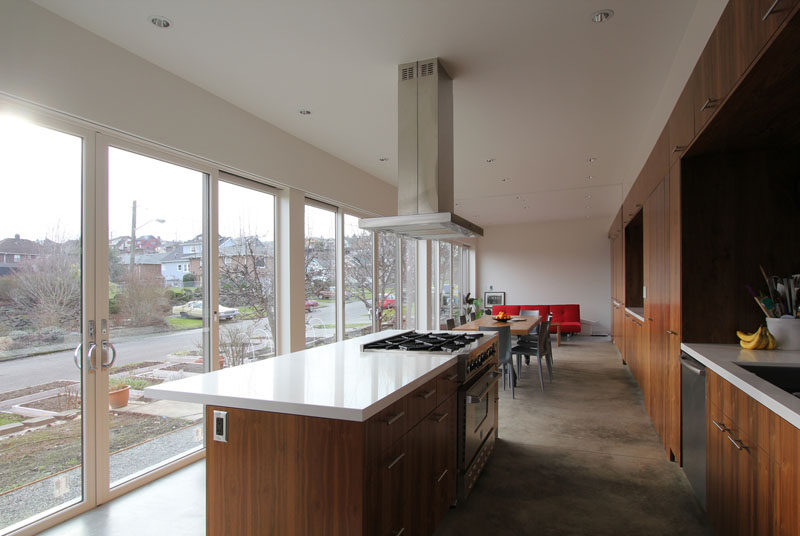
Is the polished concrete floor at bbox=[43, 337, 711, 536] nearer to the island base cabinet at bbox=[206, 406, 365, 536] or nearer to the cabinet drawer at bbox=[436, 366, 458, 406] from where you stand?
the cabinet drawer at bbox=[436, 366, 458, 406]

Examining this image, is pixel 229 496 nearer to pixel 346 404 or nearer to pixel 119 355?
pixel 346 404

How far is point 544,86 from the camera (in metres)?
3.13

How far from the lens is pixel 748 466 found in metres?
1.58

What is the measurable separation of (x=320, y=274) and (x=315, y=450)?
343 centimetres

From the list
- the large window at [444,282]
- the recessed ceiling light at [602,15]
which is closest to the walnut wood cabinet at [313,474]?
the recessed ceiling light at [602,15]

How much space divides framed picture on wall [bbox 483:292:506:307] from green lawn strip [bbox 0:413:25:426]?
9405 millimetres

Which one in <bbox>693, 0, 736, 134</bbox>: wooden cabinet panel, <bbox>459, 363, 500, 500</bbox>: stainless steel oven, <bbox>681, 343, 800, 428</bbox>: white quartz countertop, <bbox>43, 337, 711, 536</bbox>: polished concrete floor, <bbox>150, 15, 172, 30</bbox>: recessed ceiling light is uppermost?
<bbox>150, 15, 172, 30</bbox>: recessed ceiling light

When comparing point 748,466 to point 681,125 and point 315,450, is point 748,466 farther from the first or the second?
point 681,125

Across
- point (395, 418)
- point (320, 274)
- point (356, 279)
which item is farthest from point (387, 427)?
point (356, 279)

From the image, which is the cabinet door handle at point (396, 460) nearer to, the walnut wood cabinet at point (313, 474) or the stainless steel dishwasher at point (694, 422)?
the walnut wood cabinet at point (313, 474)

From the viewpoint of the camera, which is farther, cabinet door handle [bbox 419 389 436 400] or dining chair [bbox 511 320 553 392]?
dining chair [bbox 511 320 553 392]

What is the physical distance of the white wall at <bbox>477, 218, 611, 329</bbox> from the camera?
9883 millimetres

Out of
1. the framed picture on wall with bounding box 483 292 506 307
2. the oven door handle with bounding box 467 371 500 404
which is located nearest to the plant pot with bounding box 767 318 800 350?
the oven door handle with bounding box 467 371 500 404

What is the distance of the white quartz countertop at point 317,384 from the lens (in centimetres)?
149
